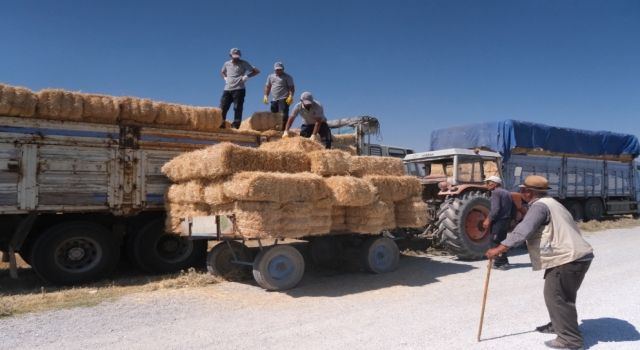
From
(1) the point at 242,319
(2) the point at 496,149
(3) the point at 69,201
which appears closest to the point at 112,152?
(3) the point at 69,201

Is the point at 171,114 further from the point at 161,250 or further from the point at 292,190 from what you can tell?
the point at 292,190

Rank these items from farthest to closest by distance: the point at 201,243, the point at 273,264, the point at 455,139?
the point at 455,139 < the point at 201,243 < the point at 273,264

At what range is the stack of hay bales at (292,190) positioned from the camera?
268 inches

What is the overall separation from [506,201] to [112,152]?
24.1ft

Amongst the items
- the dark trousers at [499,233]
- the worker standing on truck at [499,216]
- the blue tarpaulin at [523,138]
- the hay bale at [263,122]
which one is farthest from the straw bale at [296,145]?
the blue tarpaulin at [523,138]

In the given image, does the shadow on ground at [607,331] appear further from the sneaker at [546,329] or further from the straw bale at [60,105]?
the straw bale at [60,105]

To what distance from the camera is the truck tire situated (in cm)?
976

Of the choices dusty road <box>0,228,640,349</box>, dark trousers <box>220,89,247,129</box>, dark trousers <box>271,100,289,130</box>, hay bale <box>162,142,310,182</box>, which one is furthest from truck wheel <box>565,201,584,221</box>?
hay bale <box>162,142,310,182</box>

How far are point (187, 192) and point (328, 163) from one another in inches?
92.3

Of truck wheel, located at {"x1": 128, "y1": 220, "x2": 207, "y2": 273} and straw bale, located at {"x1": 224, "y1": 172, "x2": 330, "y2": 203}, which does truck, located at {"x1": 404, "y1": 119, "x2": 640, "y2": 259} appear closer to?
straw bale, located at {"x1": 224, "y1": 172, "x2": 330, "y2": 203}

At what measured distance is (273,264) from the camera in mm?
7121

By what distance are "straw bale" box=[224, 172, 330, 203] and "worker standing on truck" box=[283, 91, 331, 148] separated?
274 cm

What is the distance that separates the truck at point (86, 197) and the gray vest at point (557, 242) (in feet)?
20.6

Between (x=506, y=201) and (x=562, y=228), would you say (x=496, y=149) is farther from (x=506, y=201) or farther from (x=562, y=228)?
(x=562, y=228)
